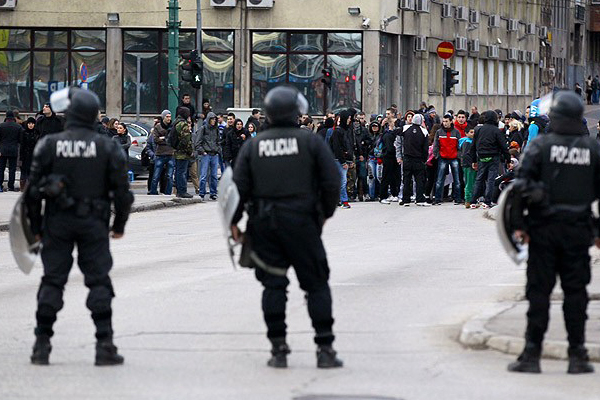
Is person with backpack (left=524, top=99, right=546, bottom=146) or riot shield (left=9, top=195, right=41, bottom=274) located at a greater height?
person with backpack (left=524, top=99, right=546, bottom=146)

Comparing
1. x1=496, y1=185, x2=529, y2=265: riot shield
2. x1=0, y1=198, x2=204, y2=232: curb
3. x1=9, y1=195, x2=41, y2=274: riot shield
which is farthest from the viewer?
x1=0, y1=198, x2=204, y2=232: curb

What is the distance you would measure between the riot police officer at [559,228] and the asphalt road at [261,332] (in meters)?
0.24

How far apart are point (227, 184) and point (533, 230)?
187 centimetres

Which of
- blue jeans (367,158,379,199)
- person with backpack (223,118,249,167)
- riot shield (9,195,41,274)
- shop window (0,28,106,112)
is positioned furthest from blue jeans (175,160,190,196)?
shop window (0,28,106,112)

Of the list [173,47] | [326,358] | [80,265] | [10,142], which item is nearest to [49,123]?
[10,142]

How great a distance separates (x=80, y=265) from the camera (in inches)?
376

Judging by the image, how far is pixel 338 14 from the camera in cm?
4988

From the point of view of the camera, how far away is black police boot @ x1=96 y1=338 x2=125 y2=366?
942 centimetres

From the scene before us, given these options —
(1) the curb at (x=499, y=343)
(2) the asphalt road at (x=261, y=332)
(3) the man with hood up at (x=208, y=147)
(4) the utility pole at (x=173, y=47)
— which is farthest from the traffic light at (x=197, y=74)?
(1) the curb at (x=499, y=343)

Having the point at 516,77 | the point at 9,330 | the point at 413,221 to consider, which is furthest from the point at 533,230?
the point at 516,77

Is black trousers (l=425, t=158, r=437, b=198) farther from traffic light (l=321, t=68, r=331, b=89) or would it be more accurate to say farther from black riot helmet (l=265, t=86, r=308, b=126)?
black riot helmet (l=265, t=86, r=308, b=126)

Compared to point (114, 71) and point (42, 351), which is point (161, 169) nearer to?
point (114, 71)

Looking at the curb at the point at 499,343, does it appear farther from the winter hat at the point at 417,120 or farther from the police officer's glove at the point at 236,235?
the winter hat at the point at 417,120

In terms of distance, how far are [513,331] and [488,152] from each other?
17.0 metres
